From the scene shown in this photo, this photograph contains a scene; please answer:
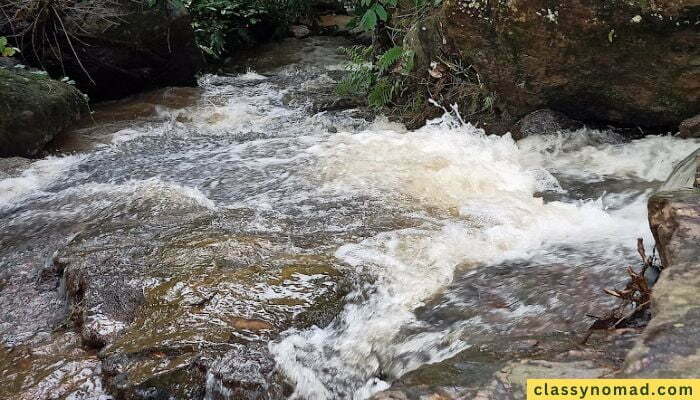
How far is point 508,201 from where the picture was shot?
Result: 4.51 meters

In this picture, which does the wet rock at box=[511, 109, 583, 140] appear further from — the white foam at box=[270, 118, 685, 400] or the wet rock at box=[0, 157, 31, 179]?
the wet rock at box=[0, 157, 31, 179]

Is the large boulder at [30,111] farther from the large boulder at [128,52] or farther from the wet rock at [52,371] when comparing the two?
the wet rock at [52,371]

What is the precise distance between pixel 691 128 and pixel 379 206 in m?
2.92

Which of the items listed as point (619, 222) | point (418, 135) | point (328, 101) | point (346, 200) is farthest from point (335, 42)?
point (619, 222)

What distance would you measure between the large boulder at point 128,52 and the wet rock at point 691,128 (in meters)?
7.08

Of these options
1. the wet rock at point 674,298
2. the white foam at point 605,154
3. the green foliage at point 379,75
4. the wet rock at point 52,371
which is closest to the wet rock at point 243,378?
the wet rock at point 52,371

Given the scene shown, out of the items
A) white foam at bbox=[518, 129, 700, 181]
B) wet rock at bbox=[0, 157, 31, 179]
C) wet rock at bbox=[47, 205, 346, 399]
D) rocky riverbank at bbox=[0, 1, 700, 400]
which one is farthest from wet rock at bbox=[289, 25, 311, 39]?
wet rock at bbox=[47, 205, 346, 399]

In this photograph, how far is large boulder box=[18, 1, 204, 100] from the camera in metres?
8.02

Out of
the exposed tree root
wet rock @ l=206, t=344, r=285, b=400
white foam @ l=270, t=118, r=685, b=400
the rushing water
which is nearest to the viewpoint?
the exposed tree root

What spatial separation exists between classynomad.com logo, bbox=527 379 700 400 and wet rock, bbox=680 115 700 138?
4.04 m

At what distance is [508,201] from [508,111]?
181 centimetres

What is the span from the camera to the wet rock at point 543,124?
575 centimetres

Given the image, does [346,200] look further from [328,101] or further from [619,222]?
[328,101]

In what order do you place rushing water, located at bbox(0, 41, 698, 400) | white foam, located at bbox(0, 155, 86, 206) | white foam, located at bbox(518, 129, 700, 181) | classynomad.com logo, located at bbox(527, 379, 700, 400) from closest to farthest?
classynomad.com logo, located at bbox(527, 379, 700, 400)
rushing water, located at bbox(0, 41, 698, 400)
white foam, located at bbox(518, 129, 700, 181)
white foam, located at bbox(0, 155, 86, 206)
